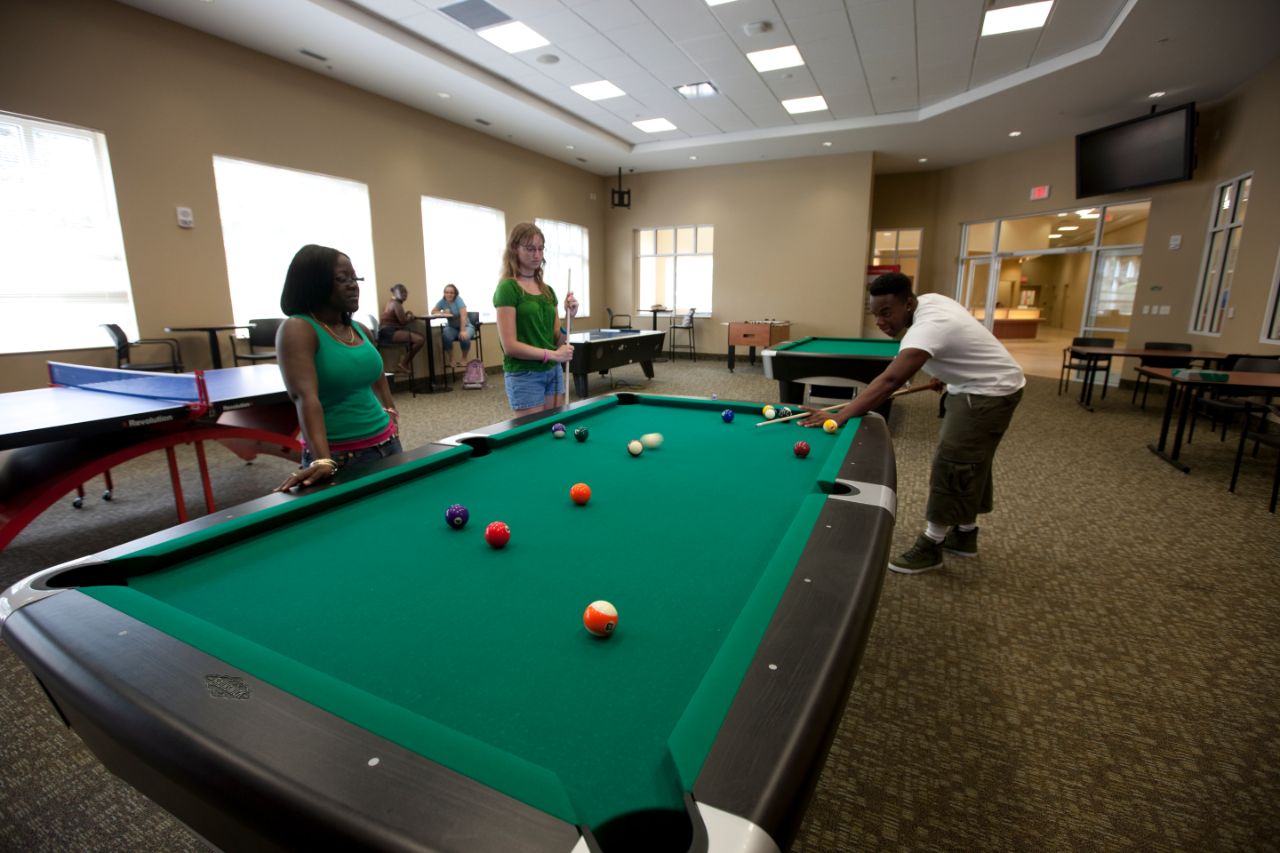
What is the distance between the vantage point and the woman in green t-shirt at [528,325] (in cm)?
278

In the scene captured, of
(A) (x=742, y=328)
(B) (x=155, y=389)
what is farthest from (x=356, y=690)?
(A) (x=742, y=328)

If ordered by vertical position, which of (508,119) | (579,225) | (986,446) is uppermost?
(508,119)

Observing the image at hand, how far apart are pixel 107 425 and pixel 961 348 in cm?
352

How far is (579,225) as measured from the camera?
10711mm

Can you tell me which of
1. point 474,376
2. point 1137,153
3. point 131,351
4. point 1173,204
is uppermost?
point 1137,153

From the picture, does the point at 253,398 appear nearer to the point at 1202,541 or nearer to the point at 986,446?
the point at 986,446

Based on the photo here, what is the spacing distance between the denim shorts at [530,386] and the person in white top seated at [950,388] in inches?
A: 56.2

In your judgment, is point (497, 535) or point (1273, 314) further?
point (1273, 314)

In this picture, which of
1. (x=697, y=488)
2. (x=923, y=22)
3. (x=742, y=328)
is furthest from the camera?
(x=742, y=328)

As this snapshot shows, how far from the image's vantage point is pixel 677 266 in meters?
11.3

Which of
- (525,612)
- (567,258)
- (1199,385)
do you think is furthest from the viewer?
(567,258)

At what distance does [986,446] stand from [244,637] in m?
2.67

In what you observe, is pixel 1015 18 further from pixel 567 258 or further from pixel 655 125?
pixel 567 258

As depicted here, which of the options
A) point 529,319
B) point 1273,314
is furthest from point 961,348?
point 1273,314
